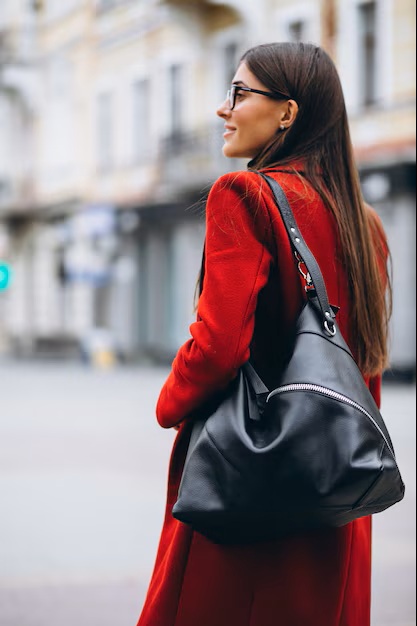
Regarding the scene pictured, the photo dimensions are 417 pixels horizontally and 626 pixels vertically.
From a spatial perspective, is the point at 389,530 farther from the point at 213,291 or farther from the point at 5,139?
the point at 5,139

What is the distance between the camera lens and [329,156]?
8.02ft

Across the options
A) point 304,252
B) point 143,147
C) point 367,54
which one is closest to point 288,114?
point 304,252

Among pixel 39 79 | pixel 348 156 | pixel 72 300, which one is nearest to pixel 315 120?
pixel 348 156

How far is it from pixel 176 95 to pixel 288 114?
25.2 metres

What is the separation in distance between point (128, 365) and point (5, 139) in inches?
456

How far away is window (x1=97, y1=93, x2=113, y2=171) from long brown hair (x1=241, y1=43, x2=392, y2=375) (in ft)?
92.1

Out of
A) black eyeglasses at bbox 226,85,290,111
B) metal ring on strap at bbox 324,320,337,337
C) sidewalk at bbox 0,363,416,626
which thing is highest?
black eyeglasses at bbox 226,85,290,111

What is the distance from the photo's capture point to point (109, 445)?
10250 millimetres

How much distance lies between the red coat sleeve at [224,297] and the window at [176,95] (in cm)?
2475

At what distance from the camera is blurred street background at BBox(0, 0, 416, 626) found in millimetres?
5781

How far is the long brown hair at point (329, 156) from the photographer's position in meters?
2.39

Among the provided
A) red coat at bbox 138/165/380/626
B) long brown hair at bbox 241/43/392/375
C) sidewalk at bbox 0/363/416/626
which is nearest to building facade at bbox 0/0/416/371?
sidewalk at bbox 0/363/416/626

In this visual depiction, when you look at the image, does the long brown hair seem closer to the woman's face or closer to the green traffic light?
the woman's face

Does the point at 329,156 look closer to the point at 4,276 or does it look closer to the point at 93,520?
the point at 4,276
